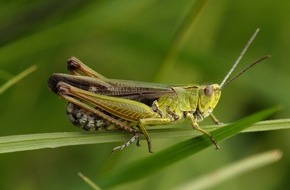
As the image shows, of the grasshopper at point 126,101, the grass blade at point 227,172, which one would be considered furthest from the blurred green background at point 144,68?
the grass blade at point 227,172

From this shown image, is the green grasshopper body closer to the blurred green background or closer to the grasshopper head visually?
the grasshopper head

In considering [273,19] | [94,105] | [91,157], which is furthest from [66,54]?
[273,19]

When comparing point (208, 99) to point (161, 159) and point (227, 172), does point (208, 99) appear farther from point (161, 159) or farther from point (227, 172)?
point (161, 159)

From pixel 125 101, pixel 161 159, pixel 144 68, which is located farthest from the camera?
pixel 144 68

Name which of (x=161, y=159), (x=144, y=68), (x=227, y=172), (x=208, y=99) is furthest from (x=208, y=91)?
(x=144, y=68)

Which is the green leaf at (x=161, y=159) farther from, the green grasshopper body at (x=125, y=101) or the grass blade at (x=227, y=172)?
the grass blade at (x=227, y=172)

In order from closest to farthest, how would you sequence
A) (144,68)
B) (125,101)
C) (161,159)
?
(161,159), (125,101), (144,68)
